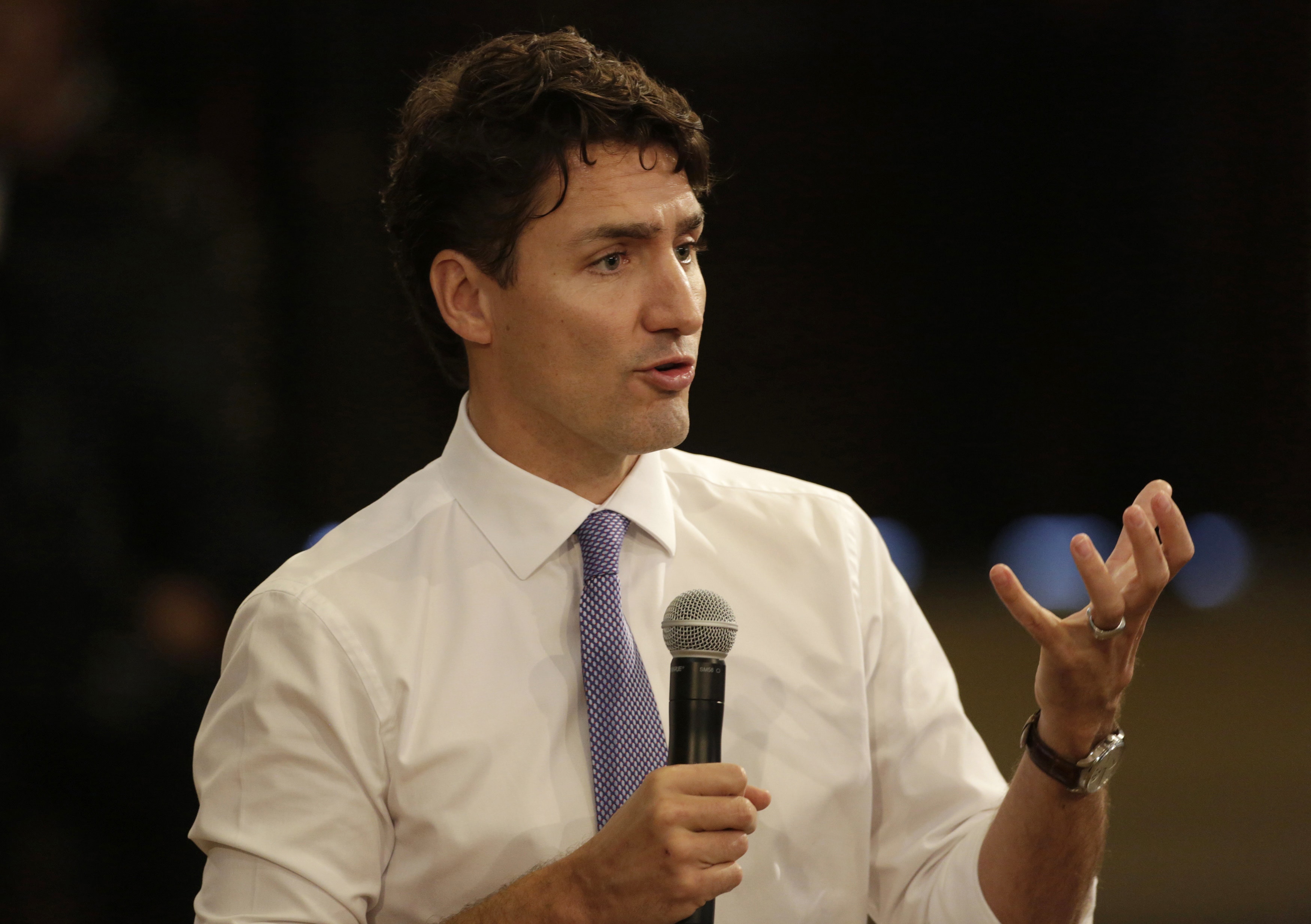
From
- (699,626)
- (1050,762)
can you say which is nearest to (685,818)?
(699,626)

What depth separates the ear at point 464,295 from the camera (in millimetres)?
1604

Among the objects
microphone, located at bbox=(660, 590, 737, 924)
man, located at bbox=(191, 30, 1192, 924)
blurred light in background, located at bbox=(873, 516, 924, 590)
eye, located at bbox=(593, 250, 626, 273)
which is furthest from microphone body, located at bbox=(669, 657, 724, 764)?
blurred light in background, located at bbox=(873, 516, 924, 590)

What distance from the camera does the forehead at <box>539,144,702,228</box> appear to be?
1481 mm

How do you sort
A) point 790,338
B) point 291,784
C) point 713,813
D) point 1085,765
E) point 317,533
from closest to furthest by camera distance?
point 713,813 < point 1085,765 < point 291,784 < point 317,533 < point 790,338

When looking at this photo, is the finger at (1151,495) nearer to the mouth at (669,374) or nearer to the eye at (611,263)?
the mouth at (669,374)

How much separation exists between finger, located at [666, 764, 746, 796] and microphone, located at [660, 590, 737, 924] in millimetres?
21

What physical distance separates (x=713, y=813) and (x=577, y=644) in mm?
455

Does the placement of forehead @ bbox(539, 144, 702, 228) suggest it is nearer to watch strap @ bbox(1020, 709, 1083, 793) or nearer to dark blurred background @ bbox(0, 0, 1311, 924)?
watch strap @ bbox(1020, 709, 1083, 793)

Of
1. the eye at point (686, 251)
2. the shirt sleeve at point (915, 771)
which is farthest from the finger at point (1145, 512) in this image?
the eye at point (686, 251)

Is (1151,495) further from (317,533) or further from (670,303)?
(317,533)

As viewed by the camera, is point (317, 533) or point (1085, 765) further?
point (317, 533)

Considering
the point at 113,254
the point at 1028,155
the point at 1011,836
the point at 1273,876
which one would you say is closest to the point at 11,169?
the point at 113,254

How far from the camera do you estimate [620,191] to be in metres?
1.50

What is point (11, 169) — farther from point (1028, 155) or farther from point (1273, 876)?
point (1273, 876)
